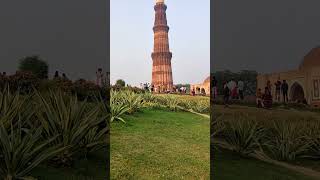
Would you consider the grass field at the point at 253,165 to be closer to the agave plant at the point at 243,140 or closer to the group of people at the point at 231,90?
the agave plant at the point at 243,140

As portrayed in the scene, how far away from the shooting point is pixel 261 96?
30.8 feet

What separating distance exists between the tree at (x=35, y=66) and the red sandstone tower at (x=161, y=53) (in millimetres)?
3410

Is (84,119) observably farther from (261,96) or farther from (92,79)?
(261,96)

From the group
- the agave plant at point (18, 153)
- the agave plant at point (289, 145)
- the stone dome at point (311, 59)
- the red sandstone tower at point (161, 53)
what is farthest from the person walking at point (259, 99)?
the agave plant at point (18, 153)

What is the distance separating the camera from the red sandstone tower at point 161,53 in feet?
40.9

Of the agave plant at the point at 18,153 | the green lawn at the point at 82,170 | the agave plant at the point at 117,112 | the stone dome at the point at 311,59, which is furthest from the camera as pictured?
the stone dome at the point at 311,59

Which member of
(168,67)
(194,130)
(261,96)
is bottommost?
(194,130)

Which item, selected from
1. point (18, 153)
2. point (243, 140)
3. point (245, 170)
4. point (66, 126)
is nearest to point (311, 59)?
point (243, 140)

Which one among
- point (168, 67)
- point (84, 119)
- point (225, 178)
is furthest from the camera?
point (168, 67)

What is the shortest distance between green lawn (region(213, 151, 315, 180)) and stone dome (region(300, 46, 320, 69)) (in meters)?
3.69

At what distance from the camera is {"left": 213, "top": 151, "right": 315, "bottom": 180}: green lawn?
5844mm

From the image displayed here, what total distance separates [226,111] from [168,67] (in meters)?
4.74

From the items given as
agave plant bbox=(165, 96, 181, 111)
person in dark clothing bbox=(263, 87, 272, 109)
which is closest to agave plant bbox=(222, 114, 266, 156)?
person in dark clothing bbox=(263, 87, 272, 109)

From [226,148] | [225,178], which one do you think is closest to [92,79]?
[226,148]
